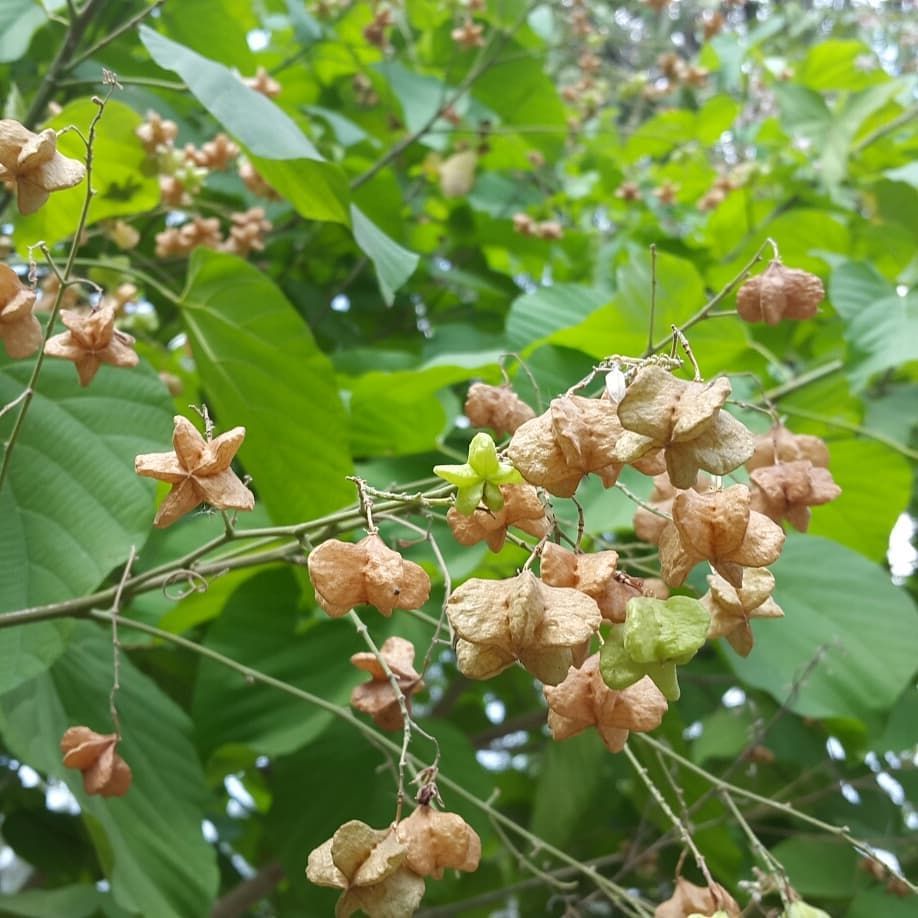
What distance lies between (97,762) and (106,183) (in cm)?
57

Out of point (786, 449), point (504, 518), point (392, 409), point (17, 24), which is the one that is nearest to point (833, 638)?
point (786, 449)

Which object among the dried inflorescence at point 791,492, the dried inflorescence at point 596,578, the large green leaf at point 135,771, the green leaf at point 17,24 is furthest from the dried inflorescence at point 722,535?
the green leaf at point 17,24

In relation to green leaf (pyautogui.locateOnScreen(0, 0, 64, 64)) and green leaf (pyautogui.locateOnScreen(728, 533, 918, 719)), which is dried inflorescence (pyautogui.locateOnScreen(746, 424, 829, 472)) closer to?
green leaf (pyautogui.locateOnScreen(728, 533, 918, 719))

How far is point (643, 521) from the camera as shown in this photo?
2.05 feet

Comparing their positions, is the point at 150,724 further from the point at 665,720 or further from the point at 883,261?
the point at 883,261

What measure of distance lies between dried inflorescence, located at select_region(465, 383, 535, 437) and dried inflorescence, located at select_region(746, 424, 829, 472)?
0.15 metres

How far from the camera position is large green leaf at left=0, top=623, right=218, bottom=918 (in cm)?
74

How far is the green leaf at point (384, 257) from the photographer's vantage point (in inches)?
31.0

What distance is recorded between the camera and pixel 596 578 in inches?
18.0

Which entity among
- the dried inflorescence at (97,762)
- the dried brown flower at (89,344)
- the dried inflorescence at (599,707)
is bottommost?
the dried inflorescence at (97,762)

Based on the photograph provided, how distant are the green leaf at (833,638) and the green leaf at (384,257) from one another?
1.45 feet

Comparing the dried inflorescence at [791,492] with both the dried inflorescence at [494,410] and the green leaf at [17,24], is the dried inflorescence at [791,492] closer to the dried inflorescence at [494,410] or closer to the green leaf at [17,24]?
the dried inflorescence at [494,410]

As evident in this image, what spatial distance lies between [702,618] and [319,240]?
1143 millimetres

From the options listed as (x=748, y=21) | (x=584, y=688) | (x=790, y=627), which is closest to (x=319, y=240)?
(x=790, y=627)
